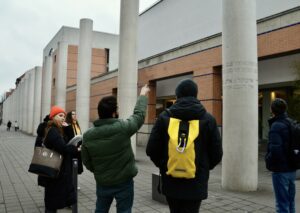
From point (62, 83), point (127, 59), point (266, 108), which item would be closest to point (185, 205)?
point (127, 59)

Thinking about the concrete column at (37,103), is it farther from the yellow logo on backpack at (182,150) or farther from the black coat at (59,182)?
the yellow logo on backpack at (182,150)

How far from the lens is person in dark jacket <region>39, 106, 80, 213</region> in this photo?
427cm

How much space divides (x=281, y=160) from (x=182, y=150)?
7.69 feet

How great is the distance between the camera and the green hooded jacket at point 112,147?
3438mm

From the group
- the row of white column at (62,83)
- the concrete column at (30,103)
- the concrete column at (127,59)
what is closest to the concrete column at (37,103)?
the row of white column at (62,83)

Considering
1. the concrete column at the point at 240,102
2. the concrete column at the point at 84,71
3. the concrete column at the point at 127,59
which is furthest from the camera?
the concrete column at the point at 84,71

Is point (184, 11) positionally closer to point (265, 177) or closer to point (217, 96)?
point (217, 96)

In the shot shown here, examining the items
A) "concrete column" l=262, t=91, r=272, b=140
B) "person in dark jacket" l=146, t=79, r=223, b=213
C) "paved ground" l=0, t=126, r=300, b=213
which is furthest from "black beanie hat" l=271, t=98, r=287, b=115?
"concrete column" l=262, t=91, r=272, b=140

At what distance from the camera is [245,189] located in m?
7.63

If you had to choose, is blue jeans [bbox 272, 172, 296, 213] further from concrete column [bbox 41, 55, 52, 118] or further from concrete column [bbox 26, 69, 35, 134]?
concrete column [bbox 26, 69, 35, 134]

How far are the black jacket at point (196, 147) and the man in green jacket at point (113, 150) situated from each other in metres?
0.47

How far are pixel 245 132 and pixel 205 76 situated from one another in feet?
24.2

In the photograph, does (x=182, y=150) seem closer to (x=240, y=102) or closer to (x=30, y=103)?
(x=240, y=102)

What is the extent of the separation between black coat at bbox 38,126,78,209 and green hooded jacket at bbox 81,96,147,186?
821mm
